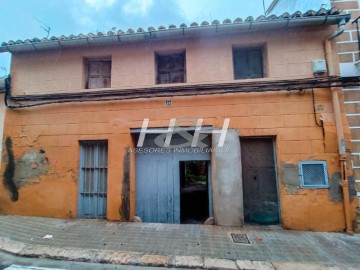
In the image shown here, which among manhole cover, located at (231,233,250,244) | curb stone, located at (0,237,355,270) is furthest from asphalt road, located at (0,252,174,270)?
manhole cover, located at (231,233,250,244)

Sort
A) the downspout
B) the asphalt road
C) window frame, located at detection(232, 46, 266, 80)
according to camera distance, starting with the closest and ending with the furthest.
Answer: the asphalt road
the downspout
window frame, located at detection(232, 46, 266, 80)

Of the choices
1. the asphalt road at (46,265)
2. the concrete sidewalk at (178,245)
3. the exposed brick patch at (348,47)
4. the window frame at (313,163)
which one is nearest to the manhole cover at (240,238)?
the concrete sidewalk at (178,245)

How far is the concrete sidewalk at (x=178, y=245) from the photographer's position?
11.9 feet

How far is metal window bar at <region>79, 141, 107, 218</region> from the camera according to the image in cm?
592

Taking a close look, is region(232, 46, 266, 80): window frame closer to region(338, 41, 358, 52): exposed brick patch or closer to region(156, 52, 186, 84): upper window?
region(156, 52, 186, 84): upper window

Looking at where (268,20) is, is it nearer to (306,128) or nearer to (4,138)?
(306,128)

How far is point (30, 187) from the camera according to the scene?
600 cm

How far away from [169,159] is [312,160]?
380 centimetres

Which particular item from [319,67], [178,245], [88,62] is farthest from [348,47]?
[88,62]

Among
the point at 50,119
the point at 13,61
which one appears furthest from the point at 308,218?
the point at 13,61

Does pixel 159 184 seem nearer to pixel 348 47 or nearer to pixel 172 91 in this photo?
pixel 172 91

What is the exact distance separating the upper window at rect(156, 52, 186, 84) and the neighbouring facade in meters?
0.03

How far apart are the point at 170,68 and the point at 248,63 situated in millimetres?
2308

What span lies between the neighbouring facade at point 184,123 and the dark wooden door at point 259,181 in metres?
0.03
